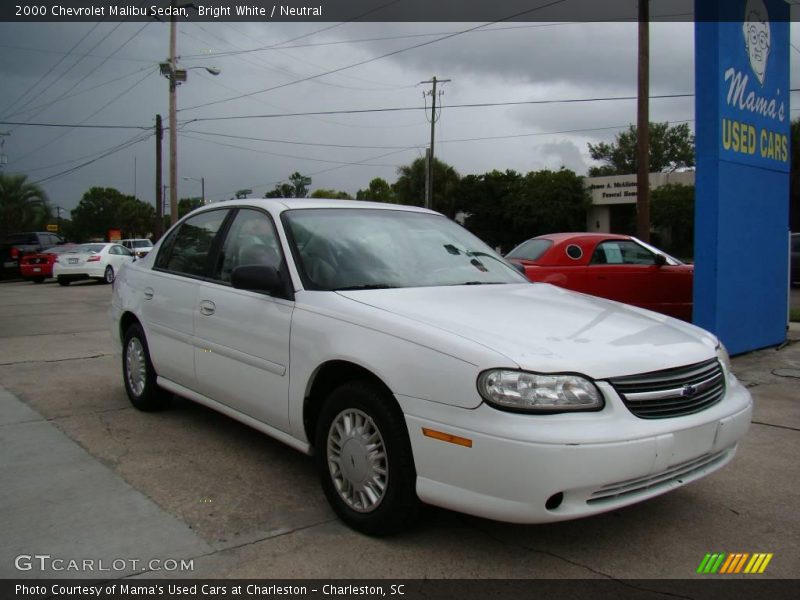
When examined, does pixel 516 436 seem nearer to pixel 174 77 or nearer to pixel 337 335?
pixel 337 335

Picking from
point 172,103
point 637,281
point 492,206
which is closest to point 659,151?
point 492,206

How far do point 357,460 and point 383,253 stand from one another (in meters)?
1.27

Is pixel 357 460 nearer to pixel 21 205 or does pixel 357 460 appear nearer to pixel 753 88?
pixel 753 88

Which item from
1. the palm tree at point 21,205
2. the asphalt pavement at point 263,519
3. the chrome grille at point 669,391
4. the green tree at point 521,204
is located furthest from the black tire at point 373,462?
the palm tree at point 21,205

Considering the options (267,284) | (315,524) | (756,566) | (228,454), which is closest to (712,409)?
(756,566)

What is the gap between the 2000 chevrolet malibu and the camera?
269 centimetres

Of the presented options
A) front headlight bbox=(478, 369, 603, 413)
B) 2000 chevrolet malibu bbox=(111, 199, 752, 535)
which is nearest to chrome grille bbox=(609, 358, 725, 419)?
2000 chevrolet malibu bbox=(111, 199, 752, 535)

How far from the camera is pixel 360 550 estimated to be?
3045mm

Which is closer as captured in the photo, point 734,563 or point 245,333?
point 734,563

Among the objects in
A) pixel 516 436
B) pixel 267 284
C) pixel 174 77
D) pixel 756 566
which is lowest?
pixel 756 566

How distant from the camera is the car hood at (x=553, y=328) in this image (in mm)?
2812

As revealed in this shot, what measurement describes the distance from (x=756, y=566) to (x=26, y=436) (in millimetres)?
4421

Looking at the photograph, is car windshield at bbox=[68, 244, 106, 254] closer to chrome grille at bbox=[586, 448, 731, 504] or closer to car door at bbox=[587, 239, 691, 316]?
car door at bbox=[587, 239, 691, 316]

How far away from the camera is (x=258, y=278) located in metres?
3.59
